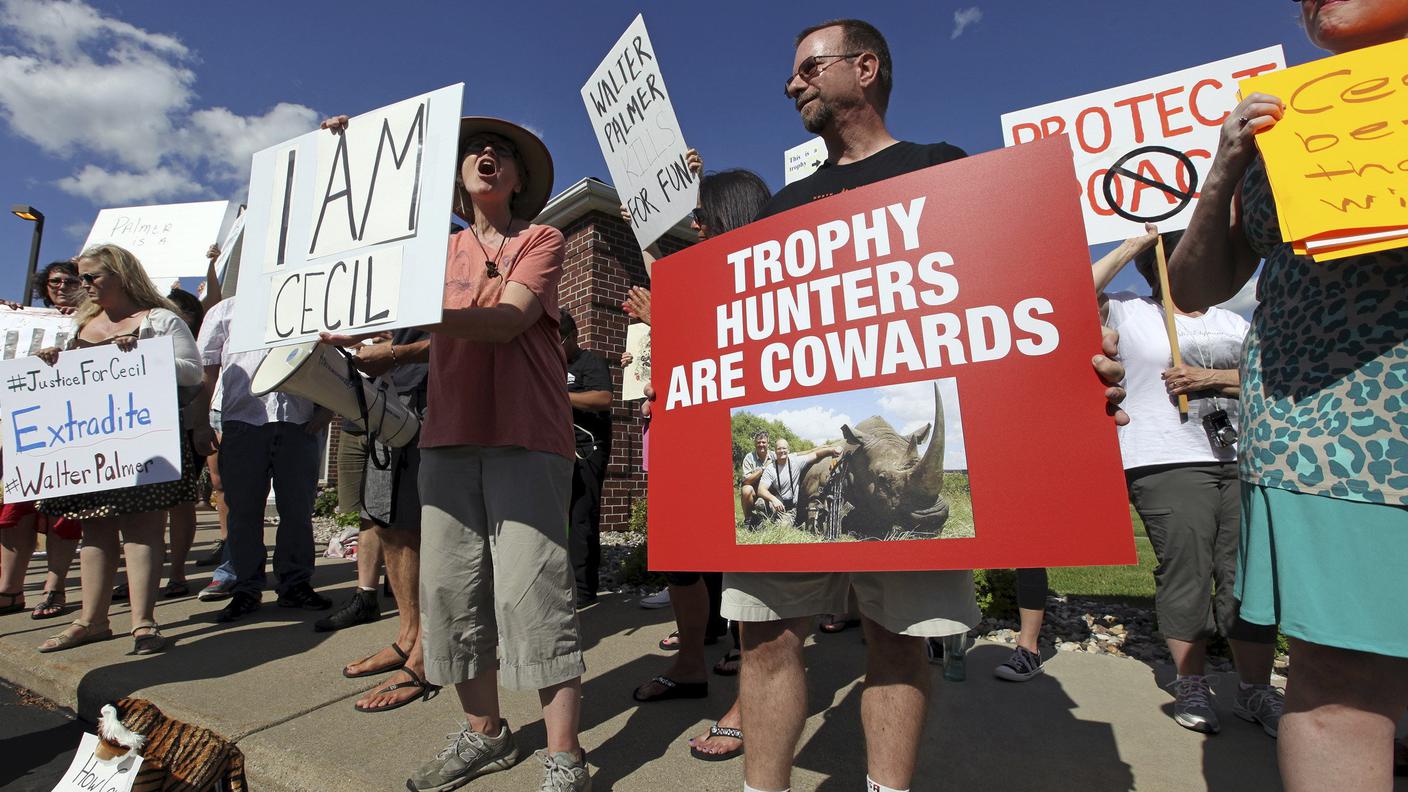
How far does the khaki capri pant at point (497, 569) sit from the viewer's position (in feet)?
5.77

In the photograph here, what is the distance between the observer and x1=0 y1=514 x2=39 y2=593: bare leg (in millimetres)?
3908

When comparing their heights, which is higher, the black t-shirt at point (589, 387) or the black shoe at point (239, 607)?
the black t-shirt at point (589, 387)

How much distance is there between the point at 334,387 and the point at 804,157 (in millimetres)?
4542

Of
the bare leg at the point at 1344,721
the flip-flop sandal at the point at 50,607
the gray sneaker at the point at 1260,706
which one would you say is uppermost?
the bare leg at the point at 1344,721

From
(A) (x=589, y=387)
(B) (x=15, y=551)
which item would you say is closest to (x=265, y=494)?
(B) (x=15, y=551)

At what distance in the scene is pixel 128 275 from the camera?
3285 millimetres

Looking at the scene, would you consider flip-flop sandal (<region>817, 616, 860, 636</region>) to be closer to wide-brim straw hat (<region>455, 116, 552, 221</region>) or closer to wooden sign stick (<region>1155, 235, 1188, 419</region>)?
wooden sign stick (<region>1155, 235, 1188, 419</region>)

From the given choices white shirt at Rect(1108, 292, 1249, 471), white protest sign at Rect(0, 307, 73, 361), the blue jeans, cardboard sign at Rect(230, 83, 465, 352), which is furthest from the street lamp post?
white shirt at Rect(1108, 292, 1249, 471)

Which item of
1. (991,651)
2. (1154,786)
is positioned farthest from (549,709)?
(991,651)

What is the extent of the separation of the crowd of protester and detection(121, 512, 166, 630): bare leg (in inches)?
0.4

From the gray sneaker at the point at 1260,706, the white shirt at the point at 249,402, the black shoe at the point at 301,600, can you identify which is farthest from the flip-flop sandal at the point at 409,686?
the gray sneaker at the point at 1260,706

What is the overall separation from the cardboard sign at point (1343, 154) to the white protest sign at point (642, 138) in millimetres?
2065

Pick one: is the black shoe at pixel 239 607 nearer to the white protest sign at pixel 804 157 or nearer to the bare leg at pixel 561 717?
the bare leg at pixel 561 717

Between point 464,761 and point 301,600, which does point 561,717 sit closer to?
point 464,761
